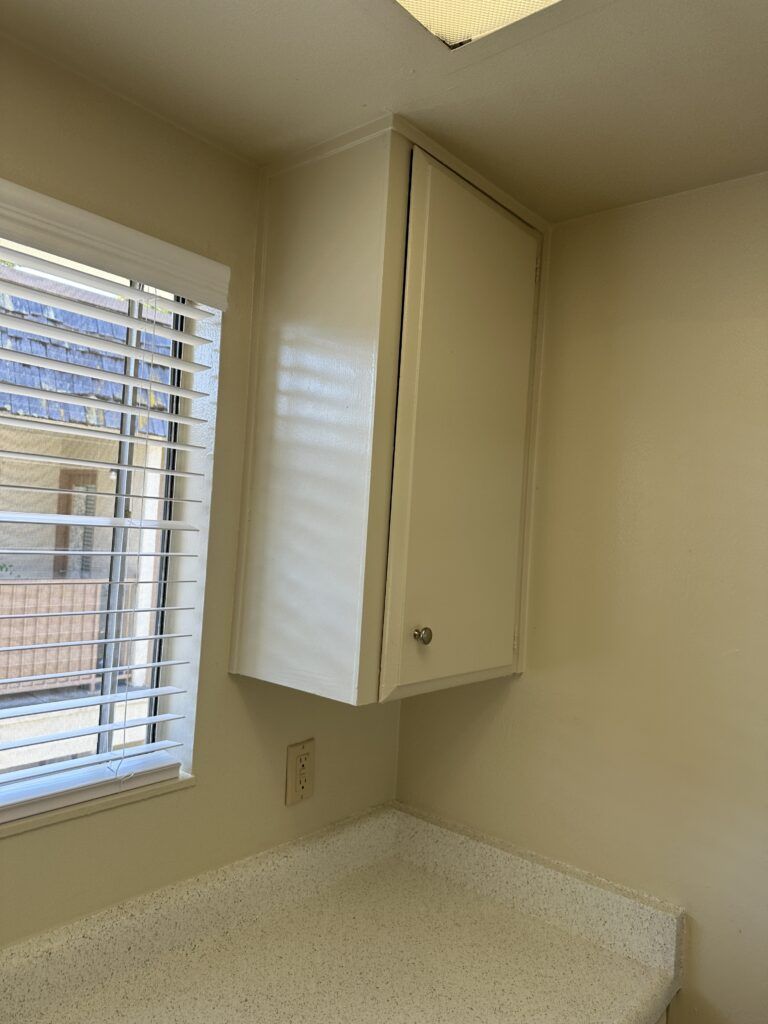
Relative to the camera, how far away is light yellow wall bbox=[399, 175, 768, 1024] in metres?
1.34

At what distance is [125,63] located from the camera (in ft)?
3.80

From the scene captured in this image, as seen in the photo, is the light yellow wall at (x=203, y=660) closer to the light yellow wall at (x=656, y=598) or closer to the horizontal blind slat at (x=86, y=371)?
the horizontal blind slat at (x=86, y=371)

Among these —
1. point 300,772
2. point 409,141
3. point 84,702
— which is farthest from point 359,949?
point 409,141

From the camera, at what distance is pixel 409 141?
129cm

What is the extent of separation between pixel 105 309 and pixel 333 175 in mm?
461

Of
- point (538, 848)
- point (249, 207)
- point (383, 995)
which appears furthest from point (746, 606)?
point (249, 207)

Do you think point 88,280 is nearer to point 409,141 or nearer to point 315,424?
point 315,424

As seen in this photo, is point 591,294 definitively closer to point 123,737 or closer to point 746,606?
point 746,606

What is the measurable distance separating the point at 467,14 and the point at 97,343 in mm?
713

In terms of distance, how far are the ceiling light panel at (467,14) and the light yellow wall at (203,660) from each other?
53 cm

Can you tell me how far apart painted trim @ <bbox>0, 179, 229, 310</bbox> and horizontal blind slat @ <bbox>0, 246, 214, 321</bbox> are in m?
0.02

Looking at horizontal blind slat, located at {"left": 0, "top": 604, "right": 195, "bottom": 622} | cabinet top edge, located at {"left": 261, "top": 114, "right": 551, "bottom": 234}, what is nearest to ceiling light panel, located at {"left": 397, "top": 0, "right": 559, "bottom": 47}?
cabinet top edge, located at {"left": 261, "top": 114, "right": 551, "bottom": 234}

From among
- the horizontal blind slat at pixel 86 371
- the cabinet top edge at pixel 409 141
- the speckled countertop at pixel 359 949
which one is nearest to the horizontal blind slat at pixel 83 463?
the horizontal blind slat at pixel 86 371

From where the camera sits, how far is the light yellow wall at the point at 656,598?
1341 millimetres
